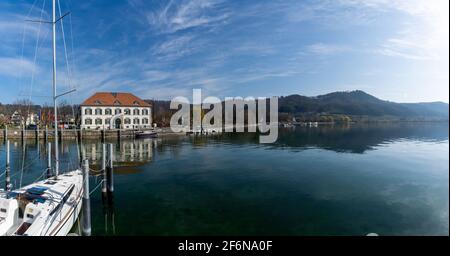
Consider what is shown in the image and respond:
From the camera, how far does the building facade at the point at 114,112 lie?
51184mm

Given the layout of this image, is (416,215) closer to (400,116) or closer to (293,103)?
(400,116)

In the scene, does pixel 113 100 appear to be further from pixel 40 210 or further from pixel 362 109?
pixel 362 109

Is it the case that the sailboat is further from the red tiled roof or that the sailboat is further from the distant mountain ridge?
the distant mountain ridge

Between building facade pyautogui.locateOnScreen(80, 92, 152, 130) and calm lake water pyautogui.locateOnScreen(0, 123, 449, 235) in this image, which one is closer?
calm lake water pyautogui.locateOnScreen(0, 123, 449, 235)

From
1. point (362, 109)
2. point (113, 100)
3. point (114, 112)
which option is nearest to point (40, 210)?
point (114, 112)

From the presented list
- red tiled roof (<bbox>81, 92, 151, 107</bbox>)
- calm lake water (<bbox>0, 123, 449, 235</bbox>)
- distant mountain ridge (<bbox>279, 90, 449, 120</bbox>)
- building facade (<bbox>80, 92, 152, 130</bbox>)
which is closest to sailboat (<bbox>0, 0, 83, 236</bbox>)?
calm lake water (<bbox>0, 123, 449, 235</bbox>)

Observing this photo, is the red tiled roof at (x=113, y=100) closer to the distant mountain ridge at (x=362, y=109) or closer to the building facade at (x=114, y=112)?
the building facade at (x=114, y=112)

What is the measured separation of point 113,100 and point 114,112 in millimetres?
2889

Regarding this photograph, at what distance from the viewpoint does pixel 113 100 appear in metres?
53.4

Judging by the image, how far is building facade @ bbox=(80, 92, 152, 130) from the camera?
51.2 meters
